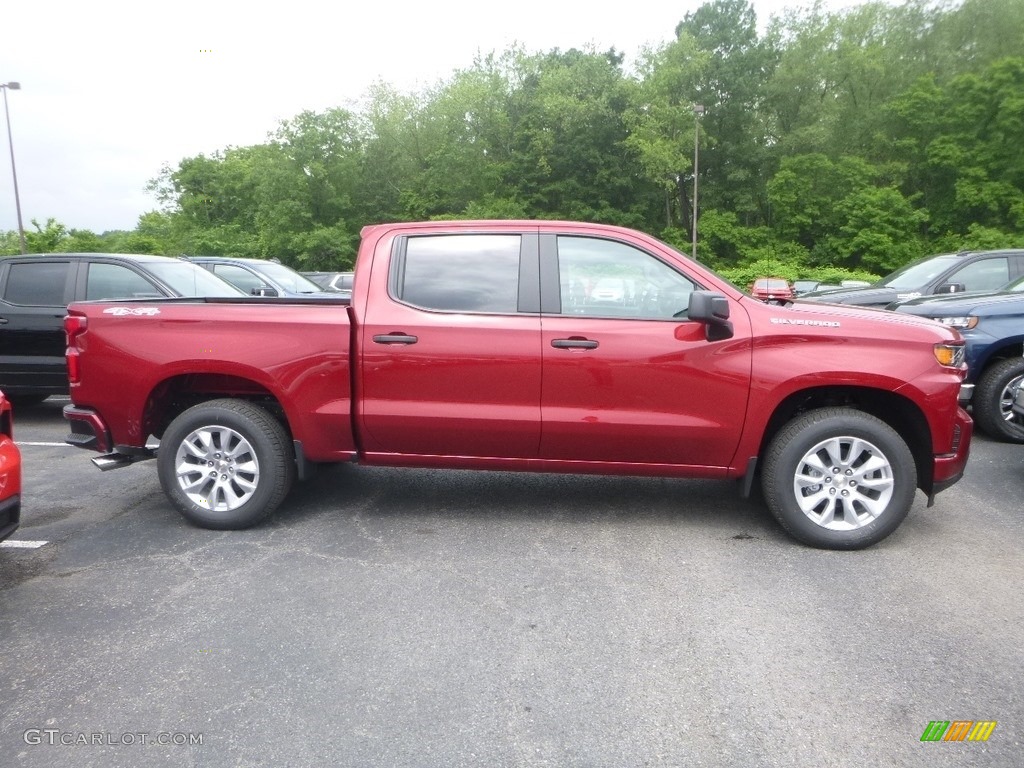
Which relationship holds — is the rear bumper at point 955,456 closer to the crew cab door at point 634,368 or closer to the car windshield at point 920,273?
the crew cab door at point 634,368

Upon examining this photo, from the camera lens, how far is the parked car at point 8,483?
142 inches

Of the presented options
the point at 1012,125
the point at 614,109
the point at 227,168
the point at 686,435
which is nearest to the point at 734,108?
the point at 614,109

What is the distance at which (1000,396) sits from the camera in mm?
7156

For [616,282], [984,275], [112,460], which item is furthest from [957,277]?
[112,460]

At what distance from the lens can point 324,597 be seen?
3.89 meters

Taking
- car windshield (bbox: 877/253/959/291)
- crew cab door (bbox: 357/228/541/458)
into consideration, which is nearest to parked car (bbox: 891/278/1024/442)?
car windshield (bbox: 877/253/959/291)

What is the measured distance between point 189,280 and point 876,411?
6.90 meters

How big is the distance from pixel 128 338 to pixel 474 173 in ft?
164

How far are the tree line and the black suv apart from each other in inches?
1166

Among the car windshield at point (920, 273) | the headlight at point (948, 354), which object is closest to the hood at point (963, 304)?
the car windshield at point (920, 273)

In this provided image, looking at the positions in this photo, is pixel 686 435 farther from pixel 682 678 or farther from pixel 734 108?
pixel 734 108

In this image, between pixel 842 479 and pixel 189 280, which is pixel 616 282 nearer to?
pixel 842 479

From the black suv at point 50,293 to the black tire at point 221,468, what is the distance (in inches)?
140

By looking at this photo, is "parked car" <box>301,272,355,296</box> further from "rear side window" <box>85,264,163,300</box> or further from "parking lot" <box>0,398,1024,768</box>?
"parking lot" <box>0,398,1024,768</box>
